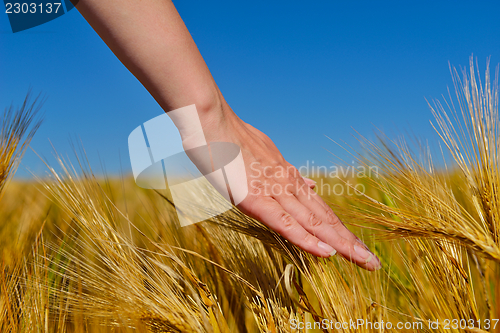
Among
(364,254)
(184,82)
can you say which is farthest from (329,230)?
(184,82)

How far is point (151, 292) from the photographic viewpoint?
54cm

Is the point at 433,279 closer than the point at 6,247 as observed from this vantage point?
Yes

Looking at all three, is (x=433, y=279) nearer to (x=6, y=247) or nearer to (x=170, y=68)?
(x=170, y=68)

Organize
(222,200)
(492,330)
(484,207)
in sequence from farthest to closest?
1. (222,200)
2. (484,207)
3. (492,330)

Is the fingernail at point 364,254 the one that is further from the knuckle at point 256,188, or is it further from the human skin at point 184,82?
the knuckle at point 256,188

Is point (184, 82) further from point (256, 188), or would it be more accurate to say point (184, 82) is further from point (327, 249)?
point (327, 249)

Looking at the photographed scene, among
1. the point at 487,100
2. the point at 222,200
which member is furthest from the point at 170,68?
the point at 487,100

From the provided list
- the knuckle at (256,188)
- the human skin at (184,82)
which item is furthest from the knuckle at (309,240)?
the knuckle at (256,188)

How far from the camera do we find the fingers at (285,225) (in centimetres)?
57

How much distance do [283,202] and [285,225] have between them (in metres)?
0.09

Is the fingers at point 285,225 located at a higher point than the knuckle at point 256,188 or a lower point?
lower

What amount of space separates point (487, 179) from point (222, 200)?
1.69 ft

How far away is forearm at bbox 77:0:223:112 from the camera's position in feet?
1.93

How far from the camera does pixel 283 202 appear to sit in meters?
0.69
